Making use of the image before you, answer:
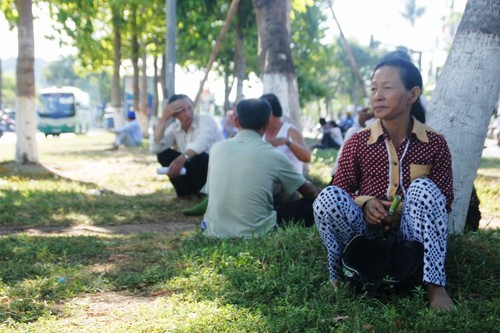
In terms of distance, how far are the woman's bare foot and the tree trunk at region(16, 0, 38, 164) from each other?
10.1 metres

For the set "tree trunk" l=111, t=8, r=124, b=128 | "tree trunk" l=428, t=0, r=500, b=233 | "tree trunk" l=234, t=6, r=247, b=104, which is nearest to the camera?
"tree trunk" l=428, t=0, r=500, b=233

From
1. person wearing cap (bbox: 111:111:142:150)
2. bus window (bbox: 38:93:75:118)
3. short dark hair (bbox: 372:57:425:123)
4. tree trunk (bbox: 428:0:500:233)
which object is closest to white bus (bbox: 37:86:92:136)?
bus window (bbox: 38:93:75:118)

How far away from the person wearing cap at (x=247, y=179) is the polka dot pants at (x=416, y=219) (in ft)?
5.28

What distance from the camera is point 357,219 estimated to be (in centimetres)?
338

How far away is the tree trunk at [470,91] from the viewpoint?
4.23 meters

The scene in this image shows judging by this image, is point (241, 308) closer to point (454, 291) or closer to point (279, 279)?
point (279, 279)

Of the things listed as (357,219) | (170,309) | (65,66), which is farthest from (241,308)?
(65,66)

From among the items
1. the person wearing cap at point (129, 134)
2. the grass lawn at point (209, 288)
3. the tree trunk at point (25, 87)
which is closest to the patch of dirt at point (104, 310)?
the grass lawn at point (209, 288)

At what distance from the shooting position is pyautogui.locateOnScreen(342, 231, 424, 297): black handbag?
325 cm

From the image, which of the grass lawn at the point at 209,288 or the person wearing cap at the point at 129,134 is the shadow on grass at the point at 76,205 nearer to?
the grass lawn at the point at 209,288

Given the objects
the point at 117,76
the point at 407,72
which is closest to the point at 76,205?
the point at 407,72

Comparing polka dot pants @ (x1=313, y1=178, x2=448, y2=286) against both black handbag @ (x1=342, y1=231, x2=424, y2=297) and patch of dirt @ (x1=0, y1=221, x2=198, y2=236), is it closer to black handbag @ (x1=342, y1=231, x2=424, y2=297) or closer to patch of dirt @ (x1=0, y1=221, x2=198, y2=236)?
black handbag @ (x1=342, y1=231, x2=424, y2=297)

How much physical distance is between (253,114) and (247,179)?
548 mm

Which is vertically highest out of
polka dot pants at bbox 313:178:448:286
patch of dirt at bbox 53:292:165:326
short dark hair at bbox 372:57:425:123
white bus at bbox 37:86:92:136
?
short dark hair at bbox 372:57:425:123
